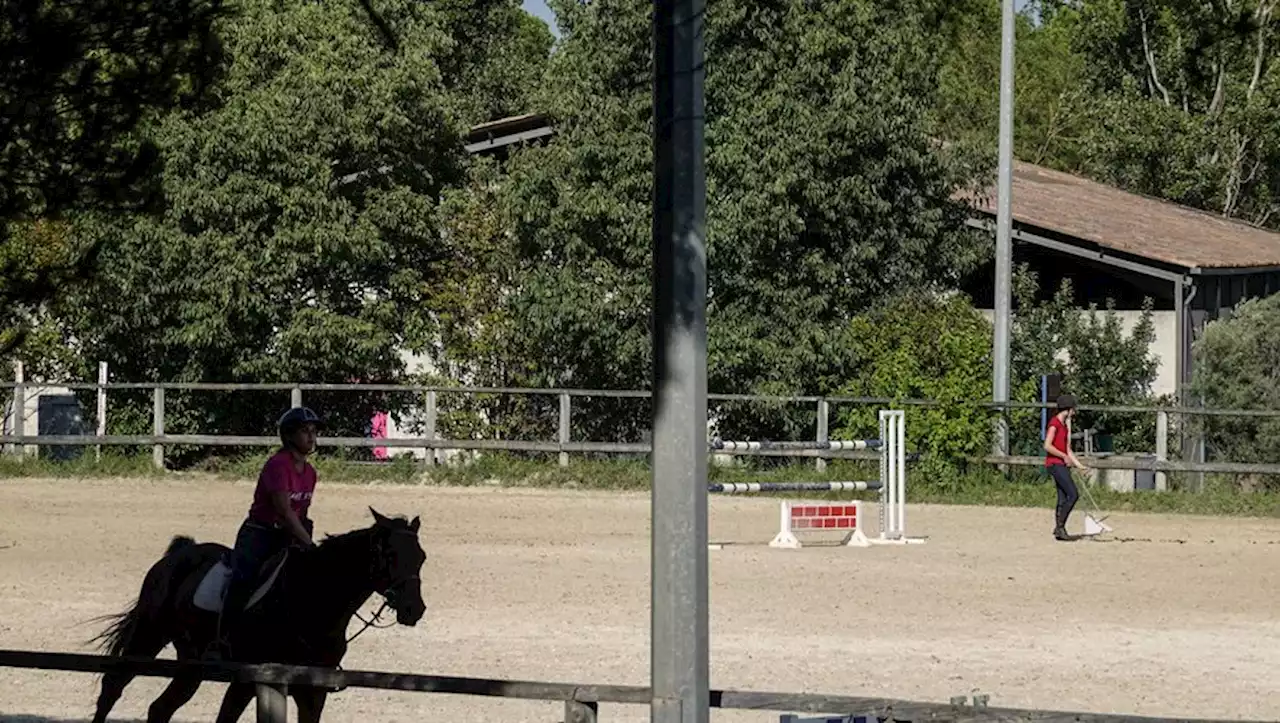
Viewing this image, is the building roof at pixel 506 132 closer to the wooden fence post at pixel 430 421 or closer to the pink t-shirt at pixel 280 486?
the wooden fence post at pixel 430 421

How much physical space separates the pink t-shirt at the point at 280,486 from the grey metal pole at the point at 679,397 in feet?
12.1

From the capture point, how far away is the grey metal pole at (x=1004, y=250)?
31406mm

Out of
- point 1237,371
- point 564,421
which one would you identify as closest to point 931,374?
point 1237,371

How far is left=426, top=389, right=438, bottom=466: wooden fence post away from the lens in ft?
107

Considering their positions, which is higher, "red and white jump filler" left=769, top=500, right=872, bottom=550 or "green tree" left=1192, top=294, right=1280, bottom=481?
"green tree" left=1192, top=294, right=1280, bottom=481

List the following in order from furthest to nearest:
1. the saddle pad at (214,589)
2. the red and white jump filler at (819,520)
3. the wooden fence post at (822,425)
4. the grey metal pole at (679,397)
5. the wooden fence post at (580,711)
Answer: the wooden fence post at (822,425)
the red and white jump filler at (819,520)
the saddle pad at (214,589)
the wooden fence post at (580,711)
the grey metal pole at (679,397)

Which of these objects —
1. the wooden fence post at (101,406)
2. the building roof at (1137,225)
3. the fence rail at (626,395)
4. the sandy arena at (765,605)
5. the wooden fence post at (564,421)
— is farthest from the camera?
the building roof at (1137,225)

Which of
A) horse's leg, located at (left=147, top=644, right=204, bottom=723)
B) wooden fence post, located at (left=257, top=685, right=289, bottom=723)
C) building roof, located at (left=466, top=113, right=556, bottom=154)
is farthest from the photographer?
building roof, located at (left=466, top=113, right=556, bottom=154)

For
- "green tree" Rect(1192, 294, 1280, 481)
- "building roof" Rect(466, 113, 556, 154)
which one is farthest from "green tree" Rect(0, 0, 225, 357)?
"building roof" Rect(466, 113, 556, 154)

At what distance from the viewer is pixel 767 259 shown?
34062mm

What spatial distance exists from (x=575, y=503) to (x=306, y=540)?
60.6 feet

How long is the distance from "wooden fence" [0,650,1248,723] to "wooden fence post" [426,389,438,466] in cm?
2277

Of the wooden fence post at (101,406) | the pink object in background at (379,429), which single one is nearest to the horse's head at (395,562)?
the wooden fence post at (101,406)

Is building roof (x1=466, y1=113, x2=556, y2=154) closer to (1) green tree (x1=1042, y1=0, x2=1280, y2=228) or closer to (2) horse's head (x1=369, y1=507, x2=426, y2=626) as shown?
(1) green tree (x1=1042, y1=0, x2=1280, y2=228)
